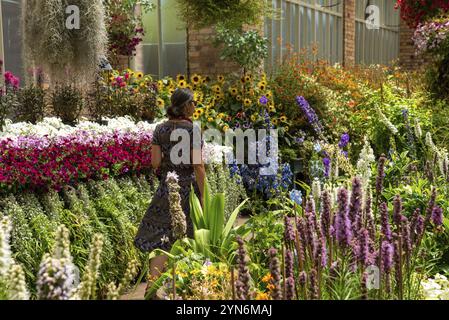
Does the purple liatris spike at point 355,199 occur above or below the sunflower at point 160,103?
below

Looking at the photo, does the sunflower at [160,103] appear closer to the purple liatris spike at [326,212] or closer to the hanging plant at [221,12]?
the hanging plant at [221,12]

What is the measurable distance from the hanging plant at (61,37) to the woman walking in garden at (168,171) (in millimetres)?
2465

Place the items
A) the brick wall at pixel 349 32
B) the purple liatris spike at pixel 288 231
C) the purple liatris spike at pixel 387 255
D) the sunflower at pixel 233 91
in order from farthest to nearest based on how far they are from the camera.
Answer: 1. the brick wall at pixel 349 32
2. the sunflower at pixel 233 91
3. the purple liatris spike at pixel 288 231
4. the purple liatris spike at pixel 387 255

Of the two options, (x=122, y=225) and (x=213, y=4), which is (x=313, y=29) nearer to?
→ (x=213, y=4)

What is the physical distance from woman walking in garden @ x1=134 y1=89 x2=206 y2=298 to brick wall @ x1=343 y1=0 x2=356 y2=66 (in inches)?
393

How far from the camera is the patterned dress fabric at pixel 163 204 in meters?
4.15

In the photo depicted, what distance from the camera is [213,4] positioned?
8.41 m

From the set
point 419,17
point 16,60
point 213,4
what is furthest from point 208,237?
point 419,17

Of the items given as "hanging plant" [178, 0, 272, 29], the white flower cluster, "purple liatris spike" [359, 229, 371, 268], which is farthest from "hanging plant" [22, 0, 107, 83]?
"purple liatris spike" [359, 229, 371, 268]

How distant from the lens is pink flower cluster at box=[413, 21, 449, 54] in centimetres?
745

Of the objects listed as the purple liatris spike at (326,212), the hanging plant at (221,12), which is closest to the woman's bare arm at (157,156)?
the purple liatris spike at (326,212)

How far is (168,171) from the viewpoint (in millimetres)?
4207

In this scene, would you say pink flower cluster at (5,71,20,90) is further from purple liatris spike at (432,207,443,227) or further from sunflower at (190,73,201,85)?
purple liatris spike at (432,207,443,227)

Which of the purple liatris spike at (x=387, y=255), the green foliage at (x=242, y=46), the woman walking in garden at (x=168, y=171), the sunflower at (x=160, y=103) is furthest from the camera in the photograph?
the green foliage at (x=242, y=46)
